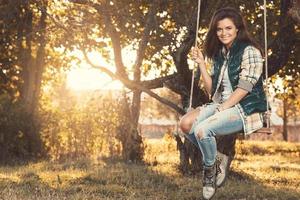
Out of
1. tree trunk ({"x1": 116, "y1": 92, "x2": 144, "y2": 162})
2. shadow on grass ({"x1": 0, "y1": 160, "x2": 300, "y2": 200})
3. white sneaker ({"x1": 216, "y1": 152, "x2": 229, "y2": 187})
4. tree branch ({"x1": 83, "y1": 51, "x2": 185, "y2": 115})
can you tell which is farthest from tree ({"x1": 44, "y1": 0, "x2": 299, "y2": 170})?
white sneaker ({"x1": 216, "y1": 152, "x2": 229, "y2": 187})

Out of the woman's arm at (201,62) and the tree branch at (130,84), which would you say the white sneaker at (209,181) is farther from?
the tree branch at (130,84)

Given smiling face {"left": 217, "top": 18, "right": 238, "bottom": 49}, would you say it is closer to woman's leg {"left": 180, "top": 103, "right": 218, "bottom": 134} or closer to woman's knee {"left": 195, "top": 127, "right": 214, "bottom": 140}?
woman's leg {"left": 180, "top": 103, "right": 218, "bottom": 134}

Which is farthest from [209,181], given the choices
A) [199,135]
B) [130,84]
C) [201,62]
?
[130,84]

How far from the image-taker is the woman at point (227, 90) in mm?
6512

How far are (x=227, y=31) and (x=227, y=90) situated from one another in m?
0.71

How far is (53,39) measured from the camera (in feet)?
48.2

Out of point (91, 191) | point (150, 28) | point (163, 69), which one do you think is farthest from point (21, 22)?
point (91, 191)

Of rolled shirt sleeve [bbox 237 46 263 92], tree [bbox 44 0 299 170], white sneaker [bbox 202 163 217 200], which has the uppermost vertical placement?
tree [bbox 44 0 299 170]

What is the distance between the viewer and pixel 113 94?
18844mm

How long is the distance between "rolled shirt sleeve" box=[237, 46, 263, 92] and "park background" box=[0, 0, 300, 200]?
1115 mm

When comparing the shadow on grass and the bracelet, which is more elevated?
the bracelet

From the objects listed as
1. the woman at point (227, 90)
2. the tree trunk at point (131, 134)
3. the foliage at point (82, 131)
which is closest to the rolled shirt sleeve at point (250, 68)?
the woman at point (227, 90)

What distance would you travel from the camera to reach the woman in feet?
21.4

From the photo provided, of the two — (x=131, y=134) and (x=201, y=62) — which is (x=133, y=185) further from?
(x=131, y=134)
